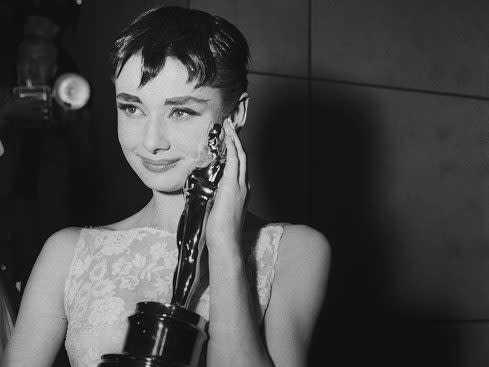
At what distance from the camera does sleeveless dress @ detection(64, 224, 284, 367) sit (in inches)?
53.9

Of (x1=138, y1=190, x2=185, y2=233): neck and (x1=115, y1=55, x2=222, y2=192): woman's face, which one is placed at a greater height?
(x1=115, y1=55, x2=222, y2=192): woman's face

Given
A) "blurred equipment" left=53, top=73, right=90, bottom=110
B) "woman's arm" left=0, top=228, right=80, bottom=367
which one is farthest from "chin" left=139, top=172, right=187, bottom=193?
"woman's arm" left=0, top=228, right=80, bottom=367

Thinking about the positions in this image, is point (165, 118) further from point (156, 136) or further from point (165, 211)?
point (165, 211)

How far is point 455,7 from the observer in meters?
2.95

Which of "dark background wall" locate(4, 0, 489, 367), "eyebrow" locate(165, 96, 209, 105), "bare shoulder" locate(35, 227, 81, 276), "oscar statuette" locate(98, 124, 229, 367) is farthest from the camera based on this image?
"dark background wall" locate(4, 0, 489, 367)

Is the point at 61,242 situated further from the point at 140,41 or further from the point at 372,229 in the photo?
the point at 372,229

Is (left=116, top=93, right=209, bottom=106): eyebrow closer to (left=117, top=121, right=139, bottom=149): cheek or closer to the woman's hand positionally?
(left=117, top=121, right=139, bottom=149): cheek

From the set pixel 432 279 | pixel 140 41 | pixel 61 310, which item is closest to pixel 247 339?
pixel 61 310

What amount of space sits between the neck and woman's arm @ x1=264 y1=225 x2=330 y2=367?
248 millimetres

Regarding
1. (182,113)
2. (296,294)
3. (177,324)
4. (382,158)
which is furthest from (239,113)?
(382,158)

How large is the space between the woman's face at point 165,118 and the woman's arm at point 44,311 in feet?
1.15

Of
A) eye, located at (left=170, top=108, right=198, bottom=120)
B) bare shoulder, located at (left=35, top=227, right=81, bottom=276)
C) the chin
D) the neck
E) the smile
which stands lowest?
bare shoulder, located at (left=35, top=227, right=81, bottom=276)

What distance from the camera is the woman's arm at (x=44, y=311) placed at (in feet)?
4.48

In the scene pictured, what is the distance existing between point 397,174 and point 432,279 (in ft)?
1.59
